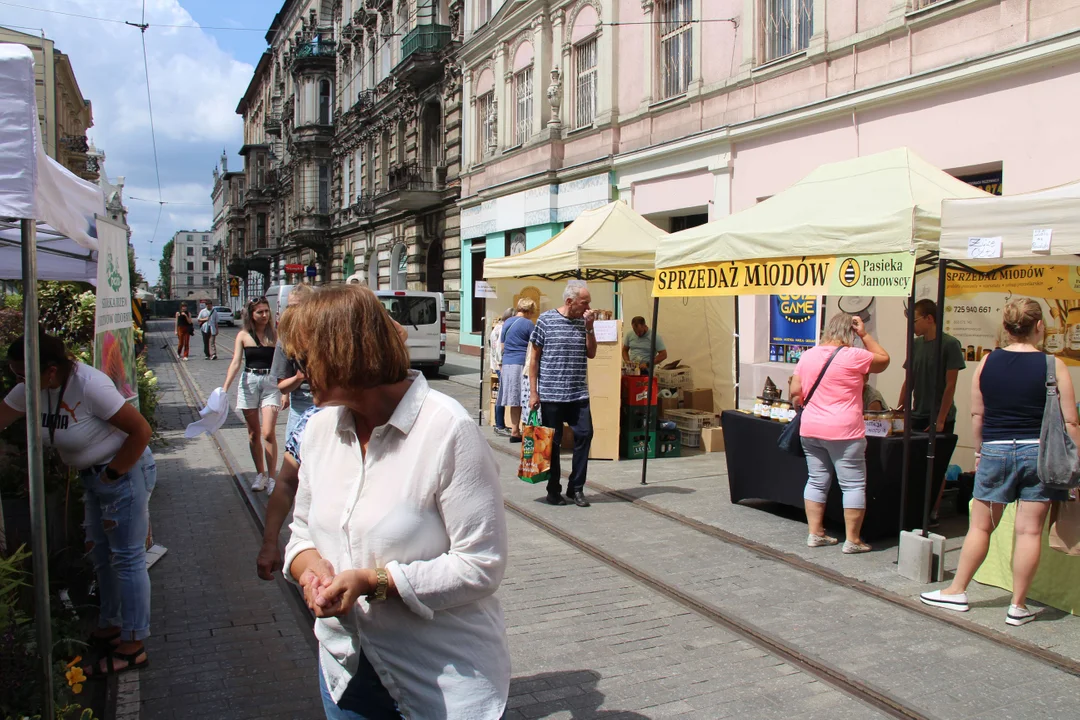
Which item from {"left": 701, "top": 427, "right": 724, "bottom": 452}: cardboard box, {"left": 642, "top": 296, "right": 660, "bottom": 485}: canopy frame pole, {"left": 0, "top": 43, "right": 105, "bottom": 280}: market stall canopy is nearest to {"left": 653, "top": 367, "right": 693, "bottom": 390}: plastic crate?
{"left": 701, "top": 427, "right": 724, "bottom": 452}: cardboard box

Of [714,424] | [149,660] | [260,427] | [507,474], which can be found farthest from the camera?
[714,424]

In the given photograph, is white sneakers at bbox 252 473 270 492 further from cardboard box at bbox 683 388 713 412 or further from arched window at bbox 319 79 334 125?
arched window at bbox 319 79 334 125

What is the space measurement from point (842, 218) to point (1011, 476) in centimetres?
229

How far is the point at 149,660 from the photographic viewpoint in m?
4.25

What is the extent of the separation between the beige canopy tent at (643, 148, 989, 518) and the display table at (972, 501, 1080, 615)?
1.46ft

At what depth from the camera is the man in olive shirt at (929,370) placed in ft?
22.3

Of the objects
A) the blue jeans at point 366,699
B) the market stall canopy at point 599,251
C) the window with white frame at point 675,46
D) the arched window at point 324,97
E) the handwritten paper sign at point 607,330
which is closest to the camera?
the blue jeans at point 366,699

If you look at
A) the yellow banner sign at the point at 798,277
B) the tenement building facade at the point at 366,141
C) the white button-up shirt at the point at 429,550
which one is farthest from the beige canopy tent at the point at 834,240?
the tenement building facade at the point at 366,141

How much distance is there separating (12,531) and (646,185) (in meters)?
13.6

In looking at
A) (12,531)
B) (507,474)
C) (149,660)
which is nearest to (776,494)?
(507,474)

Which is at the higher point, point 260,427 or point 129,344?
point 129,344

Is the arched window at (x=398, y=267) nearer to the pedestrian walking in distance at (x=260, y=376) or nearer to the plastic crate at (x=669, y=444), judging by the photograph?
the plastic crate at (x=669, y=444)

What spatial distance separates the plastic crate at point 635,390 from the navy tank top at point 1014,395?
5.22 metres

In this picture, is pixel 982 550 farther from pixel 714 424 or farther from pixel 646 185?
pixel 646 185
